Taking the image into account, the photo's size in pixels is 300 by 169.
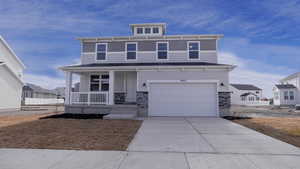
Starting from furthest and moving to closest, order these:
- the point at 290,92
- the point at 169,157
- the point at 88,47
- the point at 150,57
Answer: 1. the point at 290,92
2. the point at 88,47
3. the point at 150,57
4. the point at 169,157

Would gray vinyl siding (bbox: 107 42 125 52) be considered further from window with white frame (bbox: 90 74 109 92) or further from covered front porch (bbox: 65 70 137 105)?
window with white frame (bbox: 90 74 109 92)

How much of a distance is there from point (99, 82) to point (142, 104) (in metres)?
4.72

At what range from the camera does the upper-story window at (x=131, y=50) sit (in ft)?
47.3

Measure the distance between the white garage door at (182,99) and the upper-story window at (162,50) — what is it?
10.9 feet

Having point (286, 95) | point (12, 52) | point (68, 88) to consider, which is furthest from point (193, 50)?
point (286, 95)

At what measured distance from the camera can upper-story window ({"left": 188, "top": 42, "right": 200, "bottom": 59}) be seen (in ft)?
45.9

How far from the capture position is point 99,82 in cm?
1393

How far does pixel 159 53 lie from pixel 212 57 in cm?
458

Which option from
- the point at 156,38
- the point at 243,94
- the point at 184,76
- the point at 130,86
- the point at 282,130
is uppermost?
the point at 156,38

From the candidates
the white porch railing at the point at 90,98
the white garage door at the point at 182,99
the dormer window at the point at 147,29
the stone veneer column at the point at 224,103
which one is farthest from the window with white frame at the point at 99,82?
the stone veneer column at the point at 224,103

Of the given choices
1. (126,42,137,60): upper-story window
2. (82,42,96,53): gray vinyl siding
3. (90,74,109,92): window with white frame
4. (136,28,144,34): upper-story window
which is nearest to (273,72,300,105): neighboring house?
(136,28,144,34): upper-story window

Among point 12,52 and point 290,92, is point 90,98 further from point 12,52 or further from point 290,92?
point 290,92

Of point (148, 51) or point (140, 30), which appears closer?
point (148, 51)

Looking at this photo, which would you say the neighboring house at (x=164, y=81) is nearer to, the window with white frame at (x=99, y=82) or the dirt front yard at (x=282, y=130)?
Answer: the window with white frame at (x=99, y=82)
